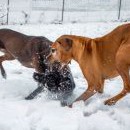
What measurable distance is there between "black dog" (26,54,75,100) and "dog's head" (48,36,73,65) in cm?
65

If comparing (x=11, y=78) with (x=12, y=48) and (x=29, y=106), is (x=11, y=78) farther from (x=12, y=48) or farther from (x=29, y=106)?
(x=29, y=106)

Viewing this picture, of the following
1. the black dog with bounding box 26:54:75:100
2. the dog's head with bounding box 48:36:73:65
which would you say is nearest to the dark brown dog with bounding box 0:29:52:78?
the black dog with bounding box 26:54:75:100

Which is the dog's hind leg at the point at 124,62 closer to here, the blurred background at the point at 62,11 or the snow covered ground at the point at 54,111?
the snow covered ground at the point at 54,111

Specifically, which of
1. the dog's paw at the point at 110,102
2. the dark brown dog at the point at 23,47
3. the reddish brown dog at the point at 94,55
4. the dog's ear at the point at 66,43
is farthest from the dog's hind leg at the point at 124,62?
the dark brown dog at the point at 23,47

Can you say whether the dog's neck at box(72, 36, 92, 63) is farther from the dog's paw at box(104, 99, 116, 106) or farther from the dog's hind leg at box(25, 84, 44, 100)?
the dog's hind leg at box(25, 84, 44, 100)

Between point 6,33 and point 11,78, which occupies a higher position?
point 6,33

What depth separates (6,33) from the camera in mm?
9859

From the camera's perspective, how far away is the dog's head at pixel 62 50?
303 inches

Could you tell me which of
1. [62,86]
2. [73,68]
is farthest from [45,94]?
Answer: [73,68]

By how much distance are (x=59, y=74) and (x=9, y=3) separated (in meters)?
14.5

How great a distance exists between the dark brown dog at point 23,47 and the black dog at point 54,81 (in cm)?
16

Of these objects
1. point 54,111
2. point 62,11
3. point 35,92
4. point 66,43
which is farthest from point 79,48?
point 62,11

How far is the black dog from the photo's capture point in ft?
27.9

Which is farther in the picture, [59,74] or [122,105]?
[59,74]
